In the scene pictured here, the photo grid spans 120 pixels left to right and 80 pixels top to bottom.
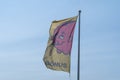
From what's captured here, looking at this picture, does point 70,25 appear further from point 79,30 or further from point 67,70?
point 67,70

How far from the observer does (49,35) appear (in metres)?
31.2

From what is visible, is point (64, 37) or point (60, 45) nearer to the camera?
point (64, 37)

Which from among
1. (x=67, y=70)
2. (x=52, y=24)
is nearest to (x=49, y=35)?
(x=52, y=24)

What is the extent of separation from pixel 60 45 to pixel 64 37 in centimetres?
60

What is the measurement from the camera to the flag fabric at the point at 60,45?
97.5ft

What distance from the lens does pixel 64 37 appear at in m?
30.0

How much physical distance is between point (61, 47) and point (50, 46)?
107 cm

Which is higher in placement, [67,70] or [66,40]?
[66,40]

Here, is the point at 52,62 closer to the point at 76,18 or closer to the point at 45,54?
the point at 45,54

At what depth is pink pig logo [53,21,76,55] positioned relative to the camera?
97.6ft

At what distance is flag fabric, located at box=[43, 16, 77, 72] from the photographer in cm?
2970

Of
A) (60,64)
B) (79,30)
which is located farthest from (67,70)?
(79,30)

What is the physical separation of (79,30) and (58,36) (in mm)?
1424

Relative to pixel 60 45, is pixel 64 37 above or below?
above
